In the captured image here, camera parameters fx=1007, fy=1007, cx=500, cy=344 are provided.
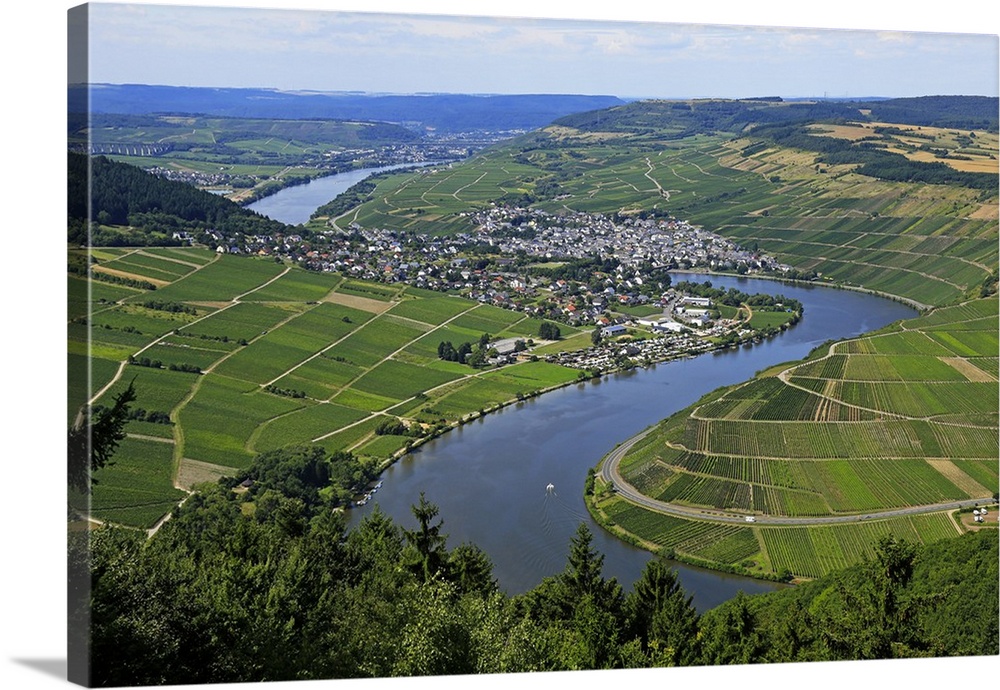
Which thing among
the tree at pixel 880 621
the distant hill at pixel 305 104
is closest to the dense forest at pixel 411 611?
the tree at pixel 880 621

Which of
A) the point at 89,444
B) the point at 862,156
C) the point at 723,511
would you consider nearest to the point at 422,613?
the point at 89,444

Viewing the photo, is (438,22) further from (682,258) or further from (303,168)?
(682,258)

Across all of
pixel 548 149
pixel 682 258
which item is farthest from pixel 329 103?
pixel 548 149

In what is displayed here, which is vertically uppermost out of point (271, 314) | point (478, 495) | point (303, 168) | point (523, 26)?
point (523, 26)

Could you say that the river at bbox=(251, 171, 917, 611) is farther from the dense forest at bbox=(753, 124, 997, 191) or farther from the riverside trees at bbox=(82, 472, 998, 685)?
the dense forest at bbox=(753, 124, 997, 191)

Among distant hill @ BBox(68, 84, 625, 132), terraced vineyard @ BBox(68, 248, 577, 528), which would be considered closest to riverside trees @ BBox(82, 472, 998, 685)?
terraced vineyard @ BBox(68, 248, 577, 528)

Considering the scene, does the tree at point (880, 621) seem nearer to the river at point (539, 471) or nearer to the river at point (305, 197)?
the river at point (539, 471)
